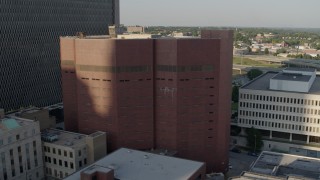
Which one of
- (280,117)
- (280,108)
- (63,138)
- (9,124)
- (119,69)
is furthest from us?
(280,117)

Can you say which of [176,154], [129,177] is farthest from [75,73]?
[129,177]

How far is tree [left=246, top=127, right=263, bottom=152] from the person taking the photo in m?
119

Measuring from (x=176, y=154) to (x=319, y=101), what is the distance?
5349 cm

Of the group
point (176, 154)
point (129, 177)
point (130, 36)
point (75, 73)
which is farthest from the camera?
point (130, 36)

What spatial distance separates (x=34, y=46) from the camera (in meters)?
145

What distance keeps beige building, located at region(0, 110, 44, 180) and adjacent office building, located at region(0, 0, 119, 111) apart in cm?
5234

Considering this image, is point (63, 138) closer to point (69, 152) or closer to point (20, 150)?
point (69, 152)

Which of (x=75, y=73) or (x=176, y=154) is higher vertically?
(x=75, y=73)

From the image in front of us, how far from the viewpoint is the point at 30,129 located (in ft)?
278

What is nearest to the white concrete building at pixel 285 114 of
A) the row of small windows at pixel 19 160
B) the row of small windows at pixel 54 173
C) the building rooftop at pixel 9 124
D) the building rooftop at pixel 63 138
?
the building rooftop at pixel 63 138

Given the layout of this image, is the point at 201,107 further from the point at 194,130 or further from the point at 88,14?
the point at 88,14

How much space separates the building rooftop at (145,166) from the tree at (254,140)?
50748mm

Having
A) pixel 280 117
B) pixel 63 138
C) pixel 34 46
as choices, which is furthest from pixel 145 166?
pixel 34 46

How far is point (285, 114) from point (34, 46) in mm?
97924
